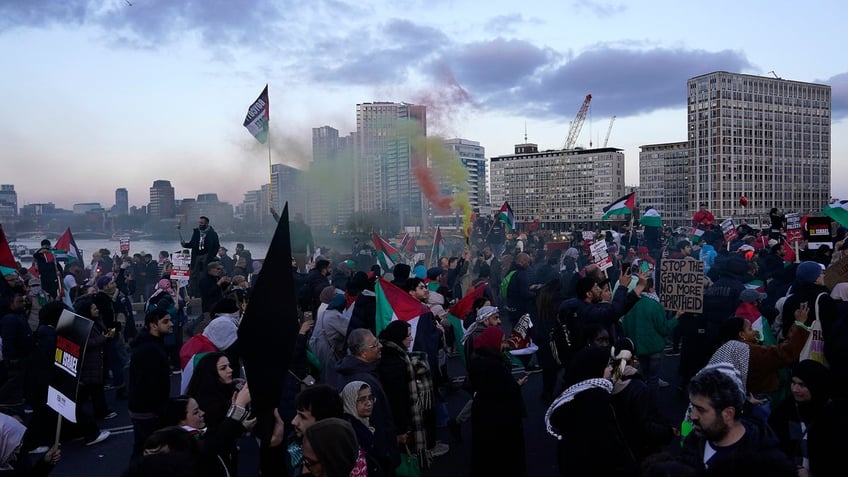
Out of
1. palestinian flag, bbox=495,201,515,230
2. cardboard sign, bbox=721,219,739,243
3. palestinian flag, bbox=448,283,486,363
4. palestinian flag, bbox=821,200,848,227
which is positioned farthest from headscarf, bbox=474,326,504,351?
palestinian flag, bbox=495,201,515,230

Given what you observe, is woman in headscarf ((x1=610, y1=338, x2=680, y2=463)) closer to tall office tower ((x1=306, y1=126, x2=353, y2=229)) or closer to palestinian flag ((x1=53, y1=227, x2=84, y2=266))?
palestinian flag ((x1=53, y1=227, x2=84, y2=266))

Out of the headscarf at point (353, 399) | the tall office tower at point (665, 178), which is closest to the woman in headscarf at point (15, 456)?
the headscarf at point (353, 399)

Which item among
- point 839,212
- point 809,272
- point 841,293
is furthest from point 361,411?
point 839,212

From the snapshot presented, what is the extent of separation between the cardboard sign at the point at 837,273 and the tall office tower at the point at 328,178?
94.2 feet

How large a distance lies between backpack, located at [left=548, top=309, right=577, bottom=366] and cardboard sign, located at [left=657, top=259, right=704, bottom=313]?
157 centimetres

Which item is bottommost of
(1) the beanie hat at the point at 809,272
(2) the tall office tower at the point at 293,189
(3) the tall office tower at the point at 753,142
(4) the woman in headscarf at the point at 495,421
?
(4) the woman in headscarf at the point at 495,421

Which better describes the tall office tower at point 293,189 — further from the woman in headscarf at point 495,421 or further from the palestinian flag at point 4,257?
the woman in headscarf at point 495,421

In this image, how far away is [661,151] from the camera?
185625 mm

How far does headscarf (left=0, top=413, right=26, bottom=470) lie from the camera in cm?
396

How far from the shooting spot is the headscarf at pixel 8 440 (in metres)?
3.96

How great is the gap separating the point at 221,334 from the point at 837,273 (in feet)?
23.7

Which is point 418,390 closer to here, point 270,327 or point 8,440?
point 270,327

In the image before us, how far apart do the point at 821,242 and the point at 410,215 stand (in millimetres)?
55336

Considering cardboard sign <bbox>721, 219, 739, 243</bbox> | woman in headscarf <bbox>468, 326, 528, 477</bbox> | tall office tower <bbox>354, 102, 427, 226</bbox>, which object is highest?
tall office tower <bbox>354, 102, 427, 226</bbox>
